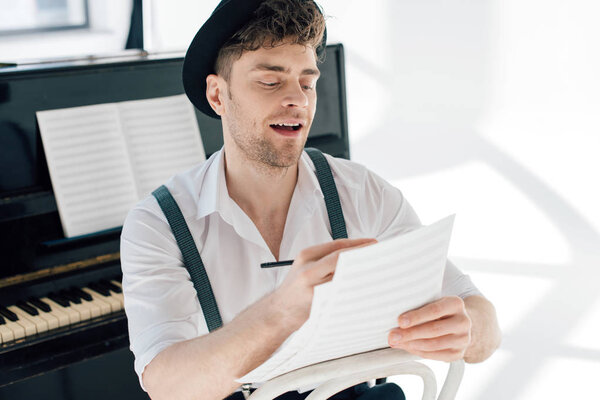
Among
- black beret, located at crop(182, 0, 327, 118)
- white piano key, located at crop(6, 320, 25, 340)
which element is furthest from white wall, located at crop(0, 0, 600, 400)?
black beret, located at crop(182, 0, 327, 118)

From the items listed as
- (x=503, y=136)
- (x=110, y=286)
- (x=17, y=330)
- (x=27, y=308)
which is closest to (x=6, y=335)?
(x=17, y=330)

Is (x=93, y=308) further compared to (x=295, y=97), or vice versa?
(x=93, y=308)

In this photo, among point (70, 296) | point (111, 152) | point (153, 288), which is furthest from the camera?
point (111, 152)

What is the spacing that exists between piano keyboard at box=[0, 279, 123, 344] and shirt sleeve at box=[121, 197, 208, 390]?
74 cm

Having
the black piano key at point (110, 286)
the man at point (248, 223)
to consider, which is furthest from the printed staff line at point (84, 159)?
the man at point (248, 223)

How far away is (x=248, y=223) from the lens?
1.43m

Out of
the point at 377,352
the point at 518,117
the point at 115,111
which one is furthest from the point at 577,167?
the point at 377,352

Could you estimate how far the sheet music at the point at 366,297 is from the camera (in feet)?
2.56

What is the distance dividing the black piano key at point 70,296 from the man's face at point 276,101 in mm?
927

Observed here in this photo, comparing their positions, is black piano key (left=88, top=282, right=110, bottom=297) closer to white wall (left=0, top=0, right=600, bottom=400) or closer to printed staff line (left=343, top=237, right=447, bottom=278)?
printed staff line (left=343, top=237, right=447, bottom=278)

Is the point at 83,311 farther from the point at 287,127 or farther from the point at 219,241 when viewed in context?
the point at 287,127

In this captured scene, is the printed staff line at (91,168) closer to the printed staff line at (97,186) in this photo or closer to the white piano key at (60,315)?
the printed staff line at (97,186)

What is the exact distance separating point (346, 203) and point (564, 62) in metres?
2.55

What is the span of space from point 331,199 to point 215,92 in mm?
338
